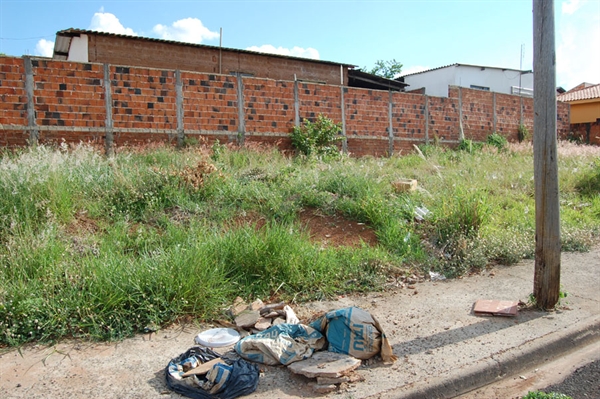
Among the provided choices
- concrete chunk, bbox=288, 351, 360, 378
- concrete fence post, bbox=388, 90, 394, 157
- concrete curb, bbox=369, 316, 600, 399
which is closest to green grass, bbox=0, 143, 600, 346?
concrete chunk, bbox=288, 351, 360, 378

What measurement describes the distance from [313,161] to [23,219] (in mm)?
5858

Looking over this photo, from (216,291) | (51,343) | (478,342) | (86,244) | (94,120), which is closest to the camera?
(51,343)

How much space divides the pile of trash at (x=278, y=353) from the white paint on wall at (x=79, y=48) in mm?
13624

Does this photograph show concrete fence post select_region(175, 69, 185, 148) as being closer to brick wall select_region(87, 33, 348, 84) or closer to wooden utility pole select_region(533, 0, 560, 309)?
brick wall select_region(87, 33, 348, 84)

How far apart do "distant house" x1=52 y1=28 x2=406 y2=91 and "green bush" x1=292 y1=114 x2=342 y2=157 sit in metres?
6.58

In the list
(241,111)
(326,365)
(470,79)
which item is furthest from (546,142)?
(470,79)

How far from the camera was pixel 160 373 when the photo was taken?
3006 mm

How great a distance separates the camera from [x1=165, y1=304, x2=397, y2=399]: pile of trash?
2.79 metres

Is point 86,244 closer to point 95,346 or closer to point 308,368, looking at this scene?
point 95,346

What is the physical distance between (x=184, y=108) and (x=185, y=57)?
699 centimetres

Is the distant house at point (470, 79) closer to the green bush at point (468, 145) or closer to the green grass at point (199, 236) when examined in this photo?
the green bush at point (468, 145)

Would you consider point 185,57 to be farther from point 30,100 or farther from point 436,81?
point 436,81

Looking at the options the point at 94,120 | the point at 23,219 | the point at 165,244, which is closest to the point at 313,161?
the point at 94,120

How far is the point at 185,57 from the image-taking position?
1598 centimetres
